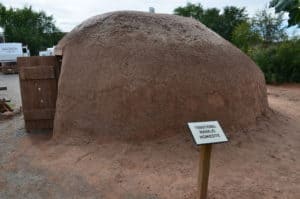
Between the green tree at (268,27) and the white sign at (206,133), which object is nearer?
the white sign at (206,133)

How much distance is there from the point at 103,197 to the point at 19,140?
3.20 meters

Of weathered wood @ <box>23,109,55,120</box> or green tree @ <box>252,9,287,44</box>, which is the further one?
green tree @ <box>252,9,287,44</box>

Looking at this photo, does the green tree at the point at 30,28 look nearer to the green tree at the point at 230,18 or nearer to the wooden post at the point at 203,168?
the green tree at the point at 230,18

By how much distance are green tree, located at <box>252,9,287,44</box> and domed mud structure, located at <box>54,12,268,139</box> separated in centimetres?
1171

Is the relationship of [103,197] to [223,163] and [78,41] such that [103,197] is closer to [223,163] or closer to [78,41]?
[223,163]

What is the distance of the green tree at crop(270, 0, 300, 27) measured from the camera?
194cm

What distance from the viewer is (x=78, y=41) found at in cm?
609

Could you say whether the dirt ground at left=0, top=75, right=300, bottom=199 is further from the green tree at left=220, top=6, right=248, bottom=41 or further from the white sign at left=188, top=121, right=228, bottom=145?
the green tree at left=220, top=6, right=248, bottom=41

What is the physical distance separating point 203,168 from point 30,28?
38948mm

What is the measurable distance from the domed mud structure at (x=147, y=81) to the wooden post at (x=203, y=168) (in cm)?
174

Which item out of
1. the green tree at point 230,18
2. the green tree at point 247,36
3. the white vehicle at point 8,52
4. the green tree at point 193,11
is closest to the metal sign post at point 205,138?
the green tree at point 247,36

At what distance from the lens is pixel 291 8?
200 centimetres

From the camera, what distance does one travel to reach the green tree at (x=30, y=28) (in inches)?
1395

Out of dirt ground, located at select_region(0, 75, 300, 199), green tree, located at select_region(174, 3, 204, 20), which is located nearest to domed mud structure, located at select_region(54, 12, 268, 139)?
dirt ground, located at select_region(0, 75, 300, 199)
